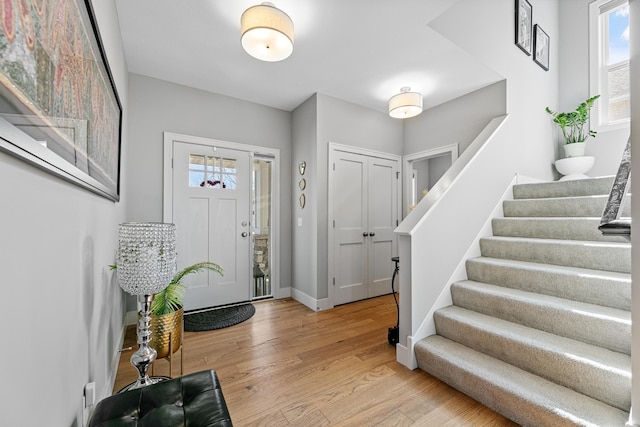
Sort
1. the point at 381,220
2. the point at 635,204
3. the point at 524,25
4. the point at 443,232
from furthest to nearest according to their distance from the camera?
the point at 381,220
the point at 524,25
the point at 443,232
the point at 635,204

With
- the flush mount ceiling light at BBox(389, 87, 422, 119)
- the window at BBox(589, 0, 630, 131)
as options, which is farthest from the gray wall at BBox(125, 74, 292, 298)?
the window at BBox(589, 0, 630, 131)

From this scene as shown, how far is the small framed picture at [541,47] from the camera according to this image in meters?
3.57

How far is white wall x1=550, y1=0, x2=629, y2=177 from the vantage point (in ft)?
11.4

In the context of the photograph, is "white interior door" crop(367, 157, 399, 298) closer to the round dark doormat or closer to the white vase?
the round dark doormat

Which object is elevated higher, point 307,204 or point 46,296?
point 307,204

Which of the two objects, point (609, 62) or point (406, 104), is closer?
point (406, 104)

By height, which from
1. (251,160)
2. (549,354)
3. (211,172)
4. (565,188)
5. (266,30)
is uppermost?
(266,30)

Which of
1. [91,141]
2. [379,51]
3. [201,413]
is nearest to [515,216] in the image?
[379,51]

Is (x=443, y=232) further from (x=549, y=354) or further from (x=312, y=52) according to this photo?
(x=312, y=52)

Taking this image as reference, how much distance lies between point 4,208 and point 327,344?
2366 mm

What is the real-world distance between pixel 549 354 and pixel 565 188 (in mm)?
1957

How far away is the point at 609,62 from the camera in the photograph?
140 inches

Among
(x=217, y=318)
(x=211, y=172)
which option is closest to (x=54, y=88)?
(x=211, y=172)

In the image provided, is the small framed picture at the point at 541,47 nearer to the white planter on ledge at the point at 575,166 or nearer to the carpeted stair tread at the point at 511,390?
the white planter on ledge at the point at 575,166
